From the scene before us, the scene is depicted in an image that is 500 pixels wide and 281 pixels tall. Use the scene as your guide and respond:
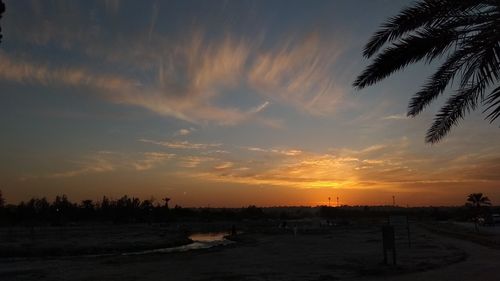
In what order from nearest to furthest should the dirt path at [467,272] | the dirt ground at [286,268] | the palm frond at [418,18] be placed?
the palm frond at [418,18], the dirt path at [467,272], the dirt ground at [286,268]

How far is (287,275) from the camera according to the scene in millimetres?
20984

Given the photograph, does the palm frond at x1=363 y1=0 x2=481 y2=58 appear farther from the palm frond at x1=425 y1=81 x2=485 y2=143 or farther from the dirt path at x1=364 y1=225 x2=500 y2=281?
the dirt path at x1=364 y1=225 x2=500 y2=281

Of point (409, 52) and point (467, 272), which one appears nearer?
point (409, 52)

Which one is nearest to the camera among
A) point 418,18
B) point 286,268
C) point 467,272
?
point 418,18

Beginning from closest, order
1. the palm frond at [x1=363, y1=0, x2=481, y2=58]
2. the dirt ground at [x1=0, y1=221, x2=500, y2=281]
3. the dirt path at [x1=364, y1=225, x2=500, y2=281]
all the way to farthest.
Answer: the palm frond at [x1=363, y1=0, x2=481, y2=58], the dirt path at [x1=364, y1=225, x2=500, y2=281], the dirt ground at [x1=0, y1=221, x2=500, y2=281]

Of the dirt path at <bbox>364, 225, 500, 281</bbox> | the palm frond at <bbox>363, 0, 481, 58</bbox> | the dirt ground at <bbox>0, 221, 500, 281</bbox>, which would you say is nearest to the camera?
the palm frond at <bbox>363, 0, 481, 58</bbox>

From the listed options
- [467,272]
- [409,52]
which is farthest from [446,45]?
[467,272]

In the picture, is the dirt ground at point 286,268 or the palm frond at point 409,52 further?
the dirt ground at point 286,268

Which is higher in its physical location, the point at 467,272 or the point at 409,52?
the point at 409,52

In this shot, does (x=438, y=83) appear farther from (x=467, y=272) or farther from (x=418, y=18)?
(x=467, y=272)

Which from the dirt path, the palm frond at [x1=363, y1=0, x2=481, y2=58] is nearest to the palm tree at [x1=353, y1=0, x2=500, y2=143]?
the palm frond at [x1=363, y1=0, x2=481, y2=58]

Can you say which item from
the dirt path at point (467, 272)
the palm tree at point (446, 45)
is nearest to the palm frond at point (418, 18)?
the palm tree at point (446, 45)

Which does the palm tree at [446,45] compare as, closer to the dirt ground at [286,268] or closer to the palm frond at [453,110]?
the palm frond at [453,110]

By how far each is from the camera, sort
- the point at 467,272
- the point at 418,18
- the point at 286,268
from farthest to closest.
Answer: the point at 286,268, the point at 467,272, the point at 418,18
